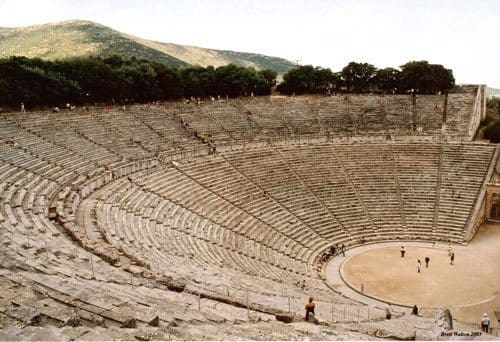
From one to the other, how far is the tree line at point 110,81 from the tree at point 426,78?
14.8 m

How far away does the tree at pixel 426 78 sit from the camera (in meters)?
50.8

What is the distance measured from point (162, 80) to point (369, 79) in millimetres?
22783

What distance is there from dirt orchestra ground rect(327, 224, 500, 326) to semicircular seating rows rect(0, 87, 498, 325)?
5.83 feet

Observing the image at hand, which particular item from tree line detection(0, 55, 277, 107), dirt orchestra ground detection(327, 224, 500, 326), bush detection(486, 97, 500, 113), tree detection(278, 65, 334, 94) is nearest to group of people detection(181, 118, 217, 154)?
tree line detection(0, 55, 277, 107)

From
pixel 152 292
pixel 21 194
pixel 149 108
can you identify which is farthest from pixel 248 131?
pixel 152 292

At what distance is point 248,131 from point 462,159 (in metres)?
17.0

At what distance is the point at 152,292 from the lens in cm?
1273

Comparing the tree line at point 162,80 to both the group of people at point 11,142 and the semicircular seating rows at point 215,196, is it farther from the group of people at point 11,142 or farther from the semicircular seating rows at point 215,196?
the group of people at point 11,142

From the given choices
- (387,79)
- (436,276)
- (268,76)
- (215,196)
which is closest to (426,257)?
(436,276)

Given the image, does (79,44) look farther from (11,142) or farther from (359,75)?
(11,142)

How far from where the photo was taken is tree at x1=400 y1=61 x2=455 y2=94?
2002 inches

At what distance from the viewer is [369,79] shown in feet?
181

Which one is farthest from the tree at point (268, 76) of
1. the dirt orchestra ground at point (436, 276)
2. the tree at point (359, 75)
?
the dirt orchestra ground at point (436, 276)

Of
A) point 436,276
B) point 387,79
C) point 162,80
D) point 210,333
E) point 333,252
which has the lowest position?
point 436,276
